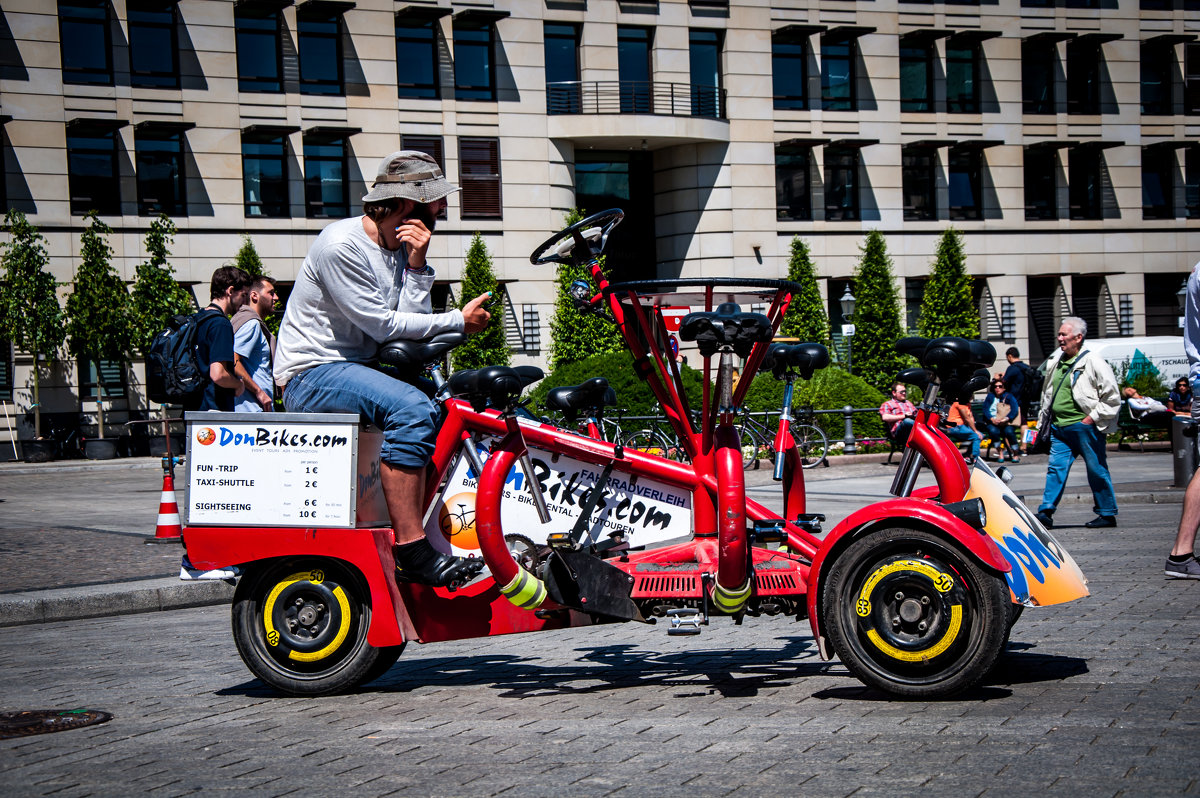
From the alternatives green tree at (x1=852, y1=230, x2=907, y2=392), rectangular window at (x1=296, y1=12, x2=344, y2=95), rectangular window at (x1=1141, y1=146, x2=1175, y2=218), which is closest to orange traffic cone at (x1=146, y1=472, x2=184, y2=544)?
rectangular window at (x1=296, y1=12, x2=344, y2=95)

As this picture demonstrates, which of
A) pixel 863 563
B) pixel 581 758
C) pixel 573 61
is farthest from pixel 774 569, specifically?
pixel 573 61

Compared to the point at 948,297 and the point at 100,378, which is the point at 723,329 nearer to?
the point at 100,378

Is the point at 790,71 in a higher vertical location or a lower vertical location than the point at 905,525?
higher

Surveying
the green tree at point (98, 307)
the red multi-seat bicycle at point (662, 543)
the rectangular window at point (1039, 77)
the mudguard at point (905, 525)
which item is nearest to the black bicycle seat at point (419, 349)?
the red multi-seat bicycle at point (662, 543)

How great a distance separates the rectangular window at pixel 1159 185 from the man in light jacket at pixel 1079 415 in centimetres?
3533

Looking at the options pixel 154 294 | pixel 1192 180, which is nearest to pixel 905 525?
pixel 154 294

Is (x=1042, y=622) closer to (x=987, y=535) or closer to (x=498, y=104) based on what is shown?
(x=987, y=535)

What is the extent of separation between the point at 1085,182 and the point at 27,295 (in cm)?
3313

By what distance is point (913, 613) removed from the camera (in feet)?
15.6

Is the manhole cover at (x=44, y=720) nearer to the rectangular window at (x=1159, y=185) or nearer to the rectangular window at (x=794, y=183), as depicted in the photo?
the rectangular window at (x=794, y=183)

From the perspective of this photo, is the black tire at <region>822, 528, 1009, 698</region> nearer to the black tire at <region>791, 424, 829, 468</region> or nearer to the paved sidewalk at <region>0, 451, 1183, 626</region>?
the paved sidewalk at <region>0, 451, 1183, 626</region>

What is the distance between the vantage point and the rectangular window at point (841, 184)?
39.7 meters

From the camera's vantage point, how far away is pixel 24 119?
32.1m

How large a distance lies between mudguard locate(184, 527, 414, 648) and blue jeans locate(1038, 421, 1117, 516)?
786 cm
